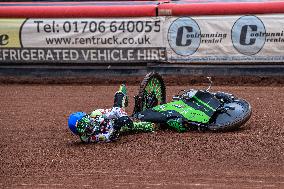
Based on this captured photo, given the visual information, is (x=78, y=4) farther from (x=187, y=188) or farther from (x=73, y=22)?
(x=187, y=188)

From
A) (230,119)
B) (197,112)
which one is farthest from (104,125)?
(230,119)

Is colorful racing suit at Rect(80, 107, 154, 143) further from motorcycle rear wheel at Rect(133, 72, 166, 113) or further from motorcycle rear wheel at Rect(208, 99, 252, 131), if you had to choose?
motorcycle rear wheel at Rect(208, 99, 252, 131)

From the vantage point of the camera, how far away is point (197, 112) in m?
8.90

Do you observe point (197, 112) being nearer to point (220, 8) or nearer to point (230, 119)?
point (230, 119)

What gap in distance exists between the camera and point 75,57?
51.0 ft

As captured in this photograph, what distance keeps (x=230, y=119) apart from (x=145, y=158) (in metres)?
1.63

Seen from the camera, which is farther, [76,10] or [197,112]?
[76,10]

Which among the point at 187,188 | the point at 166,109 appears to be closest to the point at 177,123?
the point at 166,109

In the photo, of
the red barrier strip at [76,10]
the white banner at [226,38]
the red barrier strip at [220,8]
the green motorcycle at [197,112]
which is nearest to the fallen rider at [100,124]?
the green motorcycle at [197,112]

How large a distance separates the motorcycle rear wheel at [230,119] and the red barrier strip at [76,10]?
6.36 m

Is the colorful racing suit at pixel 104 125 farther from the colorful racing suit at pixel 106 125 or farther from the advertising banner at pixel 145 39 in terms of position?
the advertising banner at pixel 145 39

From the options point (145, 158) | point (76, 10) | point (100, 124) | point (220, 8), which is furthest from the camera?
point (76, 10)

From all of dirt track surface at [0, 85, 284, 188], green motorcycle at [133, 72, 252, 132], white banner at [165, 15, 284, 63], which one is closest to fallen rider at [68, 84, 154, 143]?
dirt track surface at [0, 85, 284, 188]

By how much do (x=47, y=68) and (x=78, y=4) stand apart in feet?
5.18
